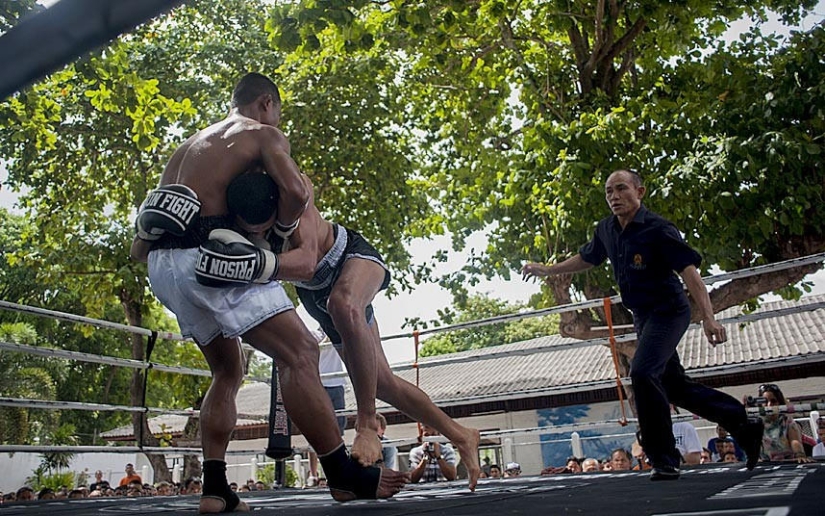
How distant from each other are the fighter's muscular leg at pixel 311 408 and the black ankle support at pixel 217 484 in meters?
0.35

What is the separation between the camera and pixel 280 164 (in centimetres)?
225

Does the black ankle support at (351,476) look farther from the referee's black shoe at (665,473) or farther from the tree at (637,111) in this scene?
the tree at (637,111)

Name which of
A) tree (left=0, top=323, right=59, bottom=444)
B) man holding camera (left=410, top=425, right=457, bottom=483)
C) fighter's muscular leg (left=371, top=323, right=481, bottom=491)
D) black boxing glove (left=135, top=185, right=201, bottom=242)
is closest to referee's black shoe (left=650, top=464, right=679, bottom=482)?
fighter's muscular leg (left=371, top=323, right=481, bottom=491)

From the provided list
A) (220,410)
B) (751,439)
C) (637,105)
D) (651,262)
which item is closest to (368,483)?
(220,410)

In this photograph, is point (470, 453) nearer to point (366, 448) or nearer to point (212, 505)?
point (366, 448)

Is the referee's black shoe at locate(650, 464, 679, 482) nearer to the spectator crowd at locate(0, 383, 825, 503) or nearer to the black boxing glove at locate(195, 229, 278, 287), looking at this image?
the spectator crowd at locate(0, 383, 825, 503)

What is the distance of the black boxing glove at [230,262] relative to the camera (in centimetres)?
205

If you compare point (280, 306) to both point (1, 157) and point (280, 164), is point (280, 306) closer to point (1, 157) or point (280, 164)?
point (280, 164)

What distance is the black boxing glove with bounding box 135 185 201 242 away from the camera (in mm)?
2145

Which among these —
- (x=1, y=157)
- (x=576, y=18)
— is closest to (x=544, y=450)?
(x=576, y=18)

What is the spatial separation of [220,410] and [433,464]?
3.71 meters

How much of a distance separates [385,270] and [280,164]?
2.50 ft

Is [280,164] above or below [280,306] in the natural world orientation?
above

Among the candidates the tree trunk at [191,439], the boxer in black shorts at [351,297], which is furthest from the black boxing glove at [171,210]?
the tree trunk at [191,439]
